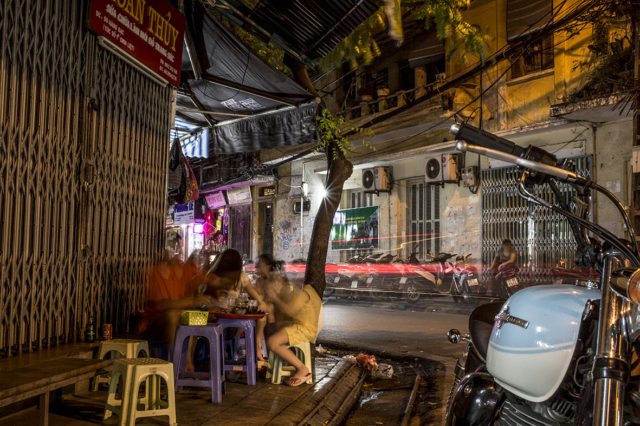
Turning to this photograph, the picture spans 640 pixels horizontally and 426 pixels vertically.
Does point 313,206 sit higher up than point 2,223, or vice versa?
point 313,206

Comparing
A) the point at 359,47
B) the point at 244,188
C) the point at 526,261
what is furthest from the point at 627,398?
the point at 244,188

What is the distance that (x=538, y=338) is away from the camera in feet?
6.72

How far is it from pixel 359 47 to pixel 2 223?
222 inches

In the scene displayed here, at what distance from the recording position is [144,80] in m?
6.23

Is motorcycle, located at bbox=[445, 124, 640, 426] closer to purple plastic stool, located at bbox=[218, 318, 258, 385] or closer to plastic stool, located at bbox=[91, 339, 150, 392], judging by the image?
purple plastic stool, located at bbox=[218, 318, 258, 385]

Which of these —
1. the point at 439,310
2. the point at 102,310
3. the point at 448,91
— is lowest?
the point at 439,310

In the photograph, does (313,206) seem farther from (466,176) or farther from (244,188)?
(466,176)

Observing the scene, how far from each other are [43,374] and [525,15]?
13811 mm

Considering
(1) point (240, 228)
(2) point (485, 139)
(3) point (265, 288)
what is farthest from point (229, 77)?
(1) point (240, 228)

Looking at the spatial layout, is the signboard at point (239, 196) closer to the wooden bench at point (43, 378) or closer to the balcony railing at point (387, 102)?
the balcony railing at point (387, 102)

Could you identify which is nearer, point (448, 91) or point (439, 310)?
point (439, 310)

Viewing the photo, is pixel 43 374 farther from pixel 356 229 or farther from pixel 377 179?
pixel 356 229

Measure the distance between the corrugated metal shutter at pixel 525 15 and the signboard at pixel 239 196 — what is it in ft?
41.4

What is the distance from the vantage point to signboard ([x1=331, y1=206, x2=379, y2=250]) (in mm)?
→ 17734
